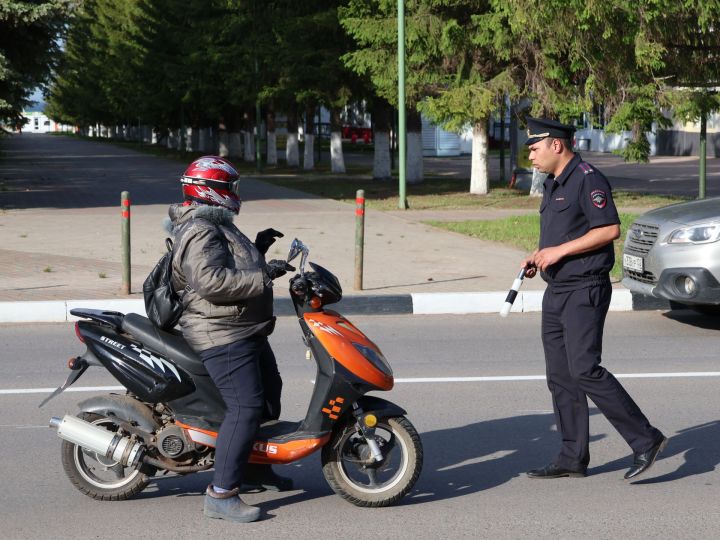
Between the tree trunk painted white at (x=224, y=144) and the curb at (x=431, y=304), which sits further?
the tree trunk painted white at (x=224, y=144)

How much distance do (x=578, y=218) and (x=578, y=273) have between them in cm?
26

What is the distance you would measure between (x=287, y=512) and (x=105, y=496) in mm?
852

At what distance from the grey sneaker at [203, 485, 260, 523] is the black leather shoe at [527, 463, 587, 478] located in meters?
1.47

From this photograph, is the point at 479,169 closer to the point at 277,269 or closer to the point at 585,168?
the point at 585,168

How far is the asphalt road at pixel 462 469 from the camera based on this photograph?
16.4 feet

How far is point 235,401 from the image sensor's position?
4.91 meters

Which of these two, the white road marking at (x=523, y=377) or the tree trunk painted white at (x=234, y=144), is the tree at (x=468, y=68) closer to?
the white road marking at (x=523, y=377)

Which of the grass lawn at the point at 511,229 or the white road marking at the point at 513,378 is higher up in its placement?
the grass lawn at the point at 511,229

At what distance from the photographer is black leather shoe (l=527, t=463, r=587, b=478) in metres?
5.65

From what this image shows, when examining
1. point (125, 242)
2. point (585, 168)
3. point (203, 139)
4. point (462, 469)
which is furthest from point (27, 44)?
point (203, 139)

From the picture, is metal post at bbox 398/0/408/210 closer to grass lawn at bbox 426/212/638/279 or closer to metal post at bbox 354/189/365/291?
grass lawn at bbox 426/212/638/279

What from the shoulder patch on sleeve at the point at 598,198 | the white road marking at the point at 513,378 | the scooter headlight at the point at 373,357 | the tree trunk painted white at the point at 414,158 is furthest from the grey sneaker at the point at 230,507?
the tree trunk painted white at the point at 414,158

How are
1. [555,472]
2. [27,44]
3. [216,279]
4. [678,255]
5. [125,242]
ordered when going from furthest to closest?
[27,44] → [125,242] → [678,255] → [555,472] → [216,279]

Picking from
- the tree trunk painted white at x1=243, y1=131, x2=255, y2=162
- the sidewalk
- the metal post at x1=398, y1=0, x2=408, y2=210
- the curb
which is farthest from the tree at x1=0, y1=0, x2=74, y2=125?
the tree trunk painted white at x1=243, y1=131, x2=255, y2=162
